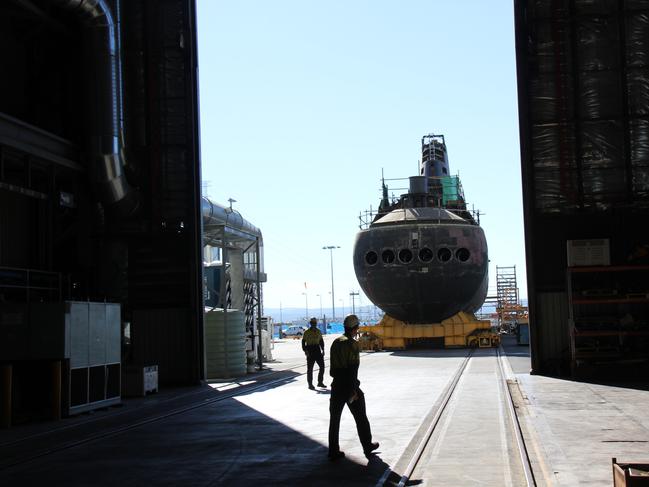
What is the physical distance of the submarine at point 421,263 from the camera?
30.0 meters

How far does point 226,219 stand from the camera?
30.1 m

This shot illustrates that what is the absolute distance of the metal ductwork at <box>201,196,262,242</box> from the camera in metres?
26.9

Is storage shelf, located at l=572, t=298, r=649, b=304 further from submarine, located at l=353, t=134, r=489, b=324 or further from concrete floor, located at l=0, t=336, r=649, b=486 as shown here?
submarine, located at l=353, t=134, r=489, b=324

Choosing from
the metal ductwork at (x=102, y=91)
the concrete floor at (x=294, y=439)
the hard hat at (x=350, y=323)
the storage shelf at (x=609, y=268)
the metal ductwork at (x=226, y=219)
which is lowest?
the concrete floor at (x=294, y=439)

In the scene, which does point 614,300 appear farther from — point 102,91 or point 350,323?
point 102,91

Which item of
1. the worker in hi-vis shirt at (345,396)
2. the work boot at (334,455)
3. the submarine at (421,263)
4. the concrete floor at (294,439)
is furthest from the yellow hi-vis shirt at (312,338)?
the submarine at (421,263)

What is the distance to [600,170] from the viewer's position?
20.7 metres

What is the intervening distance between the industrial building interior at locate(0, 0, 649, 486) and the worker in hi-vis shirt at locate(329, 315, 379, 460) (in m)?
9.59

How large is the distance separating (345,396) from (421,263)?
68.2 ft

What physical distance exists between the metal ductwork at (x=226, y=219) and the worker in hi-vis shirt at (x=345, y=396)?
16.2m

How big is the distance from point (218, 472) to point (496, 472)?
301 centimetres

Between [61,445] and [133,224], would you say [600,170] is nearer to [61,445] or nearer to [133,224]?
[133,224]

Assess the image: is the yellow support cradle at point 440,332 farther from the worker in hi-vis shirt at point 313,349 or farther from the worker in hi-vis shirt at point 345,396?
the worker in hi-vis shirt at point 345,396

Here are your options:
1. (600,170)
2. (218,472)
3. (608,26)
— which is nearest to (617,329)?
→ (600,170)
